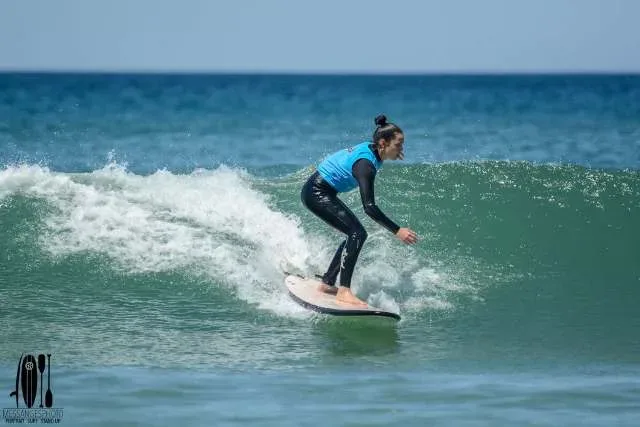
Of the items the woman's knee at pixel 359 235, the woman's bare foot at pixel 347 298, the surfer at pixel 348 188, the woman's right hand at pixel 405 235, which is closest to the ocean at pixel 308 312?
the woman's bare foot at pixel 347 298

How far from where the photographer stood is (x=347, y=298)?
32.5ft

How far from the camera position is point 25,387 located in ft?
25.8

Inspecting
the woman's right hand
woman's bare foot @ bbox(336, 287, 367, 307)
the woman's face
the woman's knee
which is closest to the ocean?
woman's bare foot @ bbox(336, 287, 367, 307)

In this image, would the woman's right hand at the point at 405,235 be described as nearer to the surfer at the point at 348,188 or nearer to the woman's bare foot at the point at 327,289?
the surfer at the point at 348,188

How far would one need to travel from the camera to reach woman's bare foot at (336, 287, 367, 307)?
9.88m

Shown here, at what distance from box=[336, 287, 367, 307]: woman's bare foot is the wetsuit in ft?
0.17

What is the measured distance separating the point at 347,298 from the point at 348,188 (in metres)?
0.95

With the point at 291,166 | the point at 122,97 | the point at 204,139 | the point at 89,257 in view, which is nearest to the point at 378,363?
the point at 89,257

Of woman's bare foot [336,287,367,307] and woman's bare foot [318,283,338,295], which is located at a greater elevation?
woman's bare foot [318,283,338,295]

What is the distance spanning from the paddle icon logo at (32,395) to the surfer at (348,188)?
8.54 ft

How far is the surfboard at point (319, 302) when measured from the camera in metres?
9.75

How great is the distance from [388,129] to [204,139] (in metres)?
21.0

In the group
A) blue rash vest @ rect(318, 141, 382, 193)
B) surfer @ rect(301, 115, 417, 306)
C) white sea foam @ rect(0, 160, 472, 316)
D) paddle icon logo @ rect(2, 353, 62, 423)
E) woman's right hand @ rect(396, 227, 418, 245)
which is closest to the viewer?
paddle icon logo @ rect(2, 353, 62, 423)

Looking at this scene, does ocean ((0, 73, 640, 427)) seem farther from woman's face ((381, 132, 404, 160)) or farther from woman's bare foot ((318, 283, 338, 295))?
woman's face ((381, 132, 404, 160))
